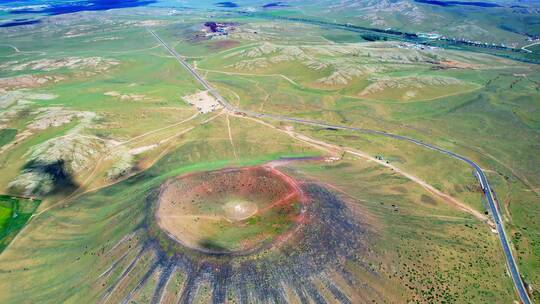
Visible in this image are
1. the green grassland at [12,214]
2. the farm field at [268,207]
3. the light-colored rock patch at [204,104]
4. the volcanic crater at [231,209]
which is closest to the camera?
the farm field at [268,207]

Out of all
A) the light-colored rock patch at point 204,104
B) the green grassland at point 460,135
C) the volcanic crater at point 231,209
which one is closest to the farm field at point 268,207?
the volcanic crater at point 231,209

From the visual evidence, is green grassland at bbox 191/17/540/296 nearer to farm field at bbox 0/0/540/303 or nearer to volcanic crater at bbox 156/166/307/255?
farm field at bbox 0/0/540/303

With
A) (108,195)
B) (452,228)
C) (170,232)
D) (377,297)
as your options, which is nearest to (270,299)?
(377,297)

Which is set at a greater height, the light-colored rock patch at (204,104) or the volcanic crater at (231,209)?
the volcanic crater at (231,209)

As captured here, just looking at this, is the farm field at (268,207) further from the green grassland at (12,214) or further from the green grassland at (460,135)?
the green grassland at (460,135)

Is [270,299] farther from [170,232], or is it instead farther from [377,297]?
[170,232]

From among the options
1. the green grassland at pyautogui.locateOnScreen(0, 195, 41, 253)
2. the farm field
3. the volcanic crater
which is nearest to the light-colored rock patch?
the farm field

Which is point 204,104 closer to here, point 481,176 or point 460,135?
point 460,135

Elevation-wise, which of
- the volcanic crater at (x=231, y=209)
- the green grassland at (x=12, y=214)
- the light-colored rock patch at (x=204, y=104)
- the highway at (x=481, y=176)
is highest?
the volcanic crater at (x=231, y=209)
